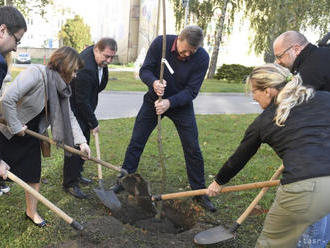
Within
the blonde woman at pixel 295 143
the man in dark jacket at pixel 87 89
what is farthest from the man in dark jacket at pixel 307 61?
the man in dark jacket at pixel 87 89

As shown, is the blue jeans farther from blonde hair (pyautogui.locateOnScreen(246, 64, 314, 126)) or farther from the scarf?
the scarf

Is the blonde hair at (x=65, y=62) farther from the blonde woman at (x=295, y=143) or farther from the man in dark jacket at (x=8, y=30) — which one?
the blonde woman at (x=295, y=143)

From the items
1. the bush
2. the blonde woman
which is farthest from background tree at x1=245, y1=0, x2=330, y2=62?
the blonde woman

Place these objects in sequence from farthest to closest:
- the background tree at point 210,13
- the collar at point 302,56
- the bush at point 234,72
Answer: the background tree at point 210,13
the bush at point 234,72
the collar at point 302,56

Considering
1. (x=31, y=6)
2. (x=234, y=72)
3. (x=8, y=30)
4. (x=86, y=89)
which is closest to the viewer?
(x=8, y=30)

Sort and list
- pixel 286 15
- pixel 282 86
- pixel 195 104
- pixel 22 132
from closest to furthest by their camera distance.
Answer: pixel 282 86 → pixel 22 132 → pixel 195 104 → pixel 286 15

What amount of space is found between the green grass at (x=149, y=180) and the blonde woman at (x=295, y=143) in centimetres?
120

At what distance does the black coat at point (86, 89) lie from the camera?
3750mm

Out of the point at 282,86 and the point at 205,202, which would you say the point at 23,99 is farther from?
the point at 205,202

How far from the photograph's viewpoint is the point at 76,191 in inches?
158

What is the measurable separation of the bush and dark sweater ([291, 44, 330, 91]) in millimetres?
16872

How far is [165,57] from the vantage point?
3.83m

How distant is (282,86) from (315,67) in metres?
0.85

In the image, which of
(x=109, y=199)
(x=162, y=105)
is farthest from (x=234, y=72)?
(x=109, y=199)
